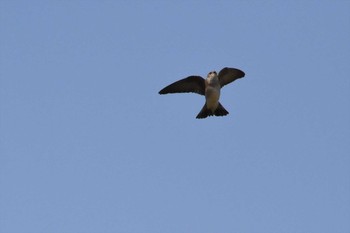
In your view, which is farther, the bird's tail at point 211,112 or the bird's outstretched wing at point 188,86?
the bird's outstretched wing at point 188,86

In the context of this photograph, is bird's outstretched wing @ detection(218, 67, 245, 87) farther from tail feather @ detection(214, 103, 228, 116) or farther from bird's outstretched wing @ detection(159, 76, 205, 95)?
tail feather @ detection(214, 103, 228, 116)

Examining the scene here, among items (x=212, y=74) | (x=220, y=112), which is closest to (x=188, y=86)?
(x=212, y=74)

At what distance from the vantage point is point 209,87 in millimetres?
40094

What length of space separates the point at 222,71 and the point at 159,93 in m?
3.36

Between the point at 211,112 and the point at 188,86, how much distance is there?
2.07 meters

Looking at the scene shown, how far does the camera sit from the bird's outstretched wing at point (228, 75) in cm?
4088

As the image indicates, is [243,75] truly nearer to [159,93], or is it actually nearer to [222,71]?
[222,71]

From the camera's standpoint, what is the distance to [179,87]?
4197cm

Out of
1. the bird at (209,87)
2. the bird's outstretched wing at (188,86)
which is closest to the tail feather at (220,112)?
the bird at (209,87)

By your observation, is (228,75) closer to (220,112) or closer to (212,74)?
(212,74)

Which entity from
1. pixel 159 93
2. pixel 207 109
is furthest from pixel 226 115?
pixel 159 93

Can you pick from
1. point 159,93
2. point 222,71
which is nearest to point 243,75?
point 222,71

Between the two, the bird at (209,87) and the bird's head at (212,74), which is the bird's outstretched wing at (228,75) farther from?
the bird's head at (212,74)

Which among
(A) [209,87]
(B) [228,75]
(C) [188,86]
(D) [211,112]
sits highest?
(B) [228,75]
